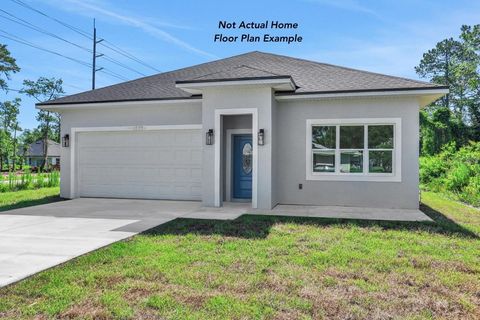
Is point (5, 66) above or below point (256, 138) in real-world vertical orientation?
above

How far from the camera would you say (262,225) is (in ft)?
24.9

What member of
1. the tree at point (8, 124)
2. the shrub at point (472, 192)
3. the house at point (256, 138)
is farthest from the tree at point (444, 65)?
the tree at point (8, 124)

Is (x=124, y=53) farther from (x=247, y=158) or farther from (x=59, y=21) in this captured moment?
→ (x=247, y=158)

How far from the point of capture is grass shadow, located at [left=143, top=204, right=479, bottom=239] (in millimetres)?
6906

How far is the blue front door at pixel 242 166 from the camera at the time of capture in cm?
1152

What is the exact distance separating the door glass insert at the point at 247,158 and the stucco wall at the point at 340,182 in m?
1.05

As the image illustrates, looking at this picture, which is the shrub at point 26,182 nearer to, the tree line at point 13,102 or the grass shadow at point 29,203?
the grass shadow at point 29,203

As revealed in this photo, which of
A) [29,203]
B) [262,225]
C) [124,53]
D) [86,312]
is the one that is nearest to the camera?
[86,312]

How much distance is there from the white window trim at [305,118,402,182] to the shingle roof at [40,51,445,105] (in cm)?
92

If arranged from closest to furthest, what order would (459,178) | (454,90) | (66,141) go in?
(66,141)
(459,178)
(454,90)

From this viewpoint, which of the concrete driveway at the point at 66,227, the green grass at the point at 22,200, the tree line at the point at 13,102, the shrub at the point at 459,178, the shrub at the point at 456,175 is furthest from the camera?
the tree line at the point at 13,102

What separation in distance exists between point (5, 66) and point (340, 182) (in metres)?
33.4

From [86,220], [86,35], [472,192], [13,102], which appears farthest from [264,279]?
[13,102]

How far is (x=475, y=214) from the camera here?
30.6 ft
